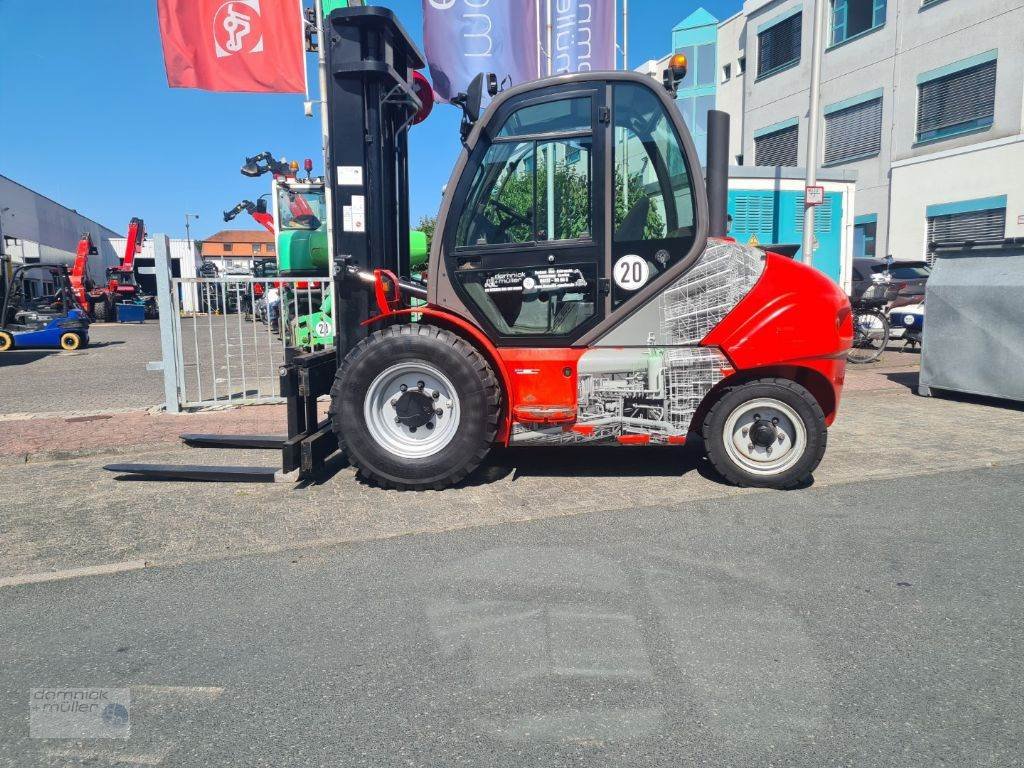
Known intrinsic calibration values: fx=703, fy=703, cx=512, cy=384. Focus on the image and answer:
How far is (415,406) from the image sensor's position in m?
4.84

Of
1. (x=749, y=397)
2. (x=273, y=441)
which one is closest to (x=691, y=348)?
(x=749, y=397)

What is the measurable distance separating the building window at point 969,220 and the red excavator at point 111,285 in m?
29.9

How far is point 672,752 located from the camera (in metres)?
2.19

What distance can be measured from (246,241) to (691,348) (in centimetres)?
11989

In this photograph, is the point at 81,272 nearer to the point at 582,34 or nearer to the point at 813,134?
the point at 582,34

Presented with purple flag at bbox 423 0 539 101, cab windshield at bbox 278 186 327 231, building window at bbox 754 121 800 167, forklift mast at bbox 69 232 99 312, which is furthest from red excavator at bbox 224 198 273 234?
building window at bbox 754 121 800 167

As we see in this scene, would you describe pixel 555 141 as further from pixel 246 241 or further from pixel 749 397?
pixel 246 241

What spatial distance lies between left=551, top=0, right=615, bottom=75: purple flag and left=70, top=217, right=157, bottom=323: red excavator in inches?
906

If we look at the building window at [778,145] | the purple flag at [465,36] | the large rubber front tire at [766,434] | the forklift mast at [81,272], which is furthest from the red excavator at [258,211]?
the building window at [778,145]

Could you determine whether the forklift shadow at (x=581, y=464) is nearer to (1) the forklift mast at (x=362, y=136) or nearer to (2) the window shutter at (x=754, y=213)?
(1) the forklift mast at (x=362, y=136)

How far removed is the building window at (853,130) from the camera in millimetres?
23188

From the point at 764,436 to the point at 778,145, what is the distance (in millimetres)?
27083

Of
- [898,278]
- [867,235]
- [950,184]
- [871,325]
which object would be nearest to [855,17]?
[867,235]

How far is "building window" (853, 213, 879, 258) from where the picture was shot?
925 inches
